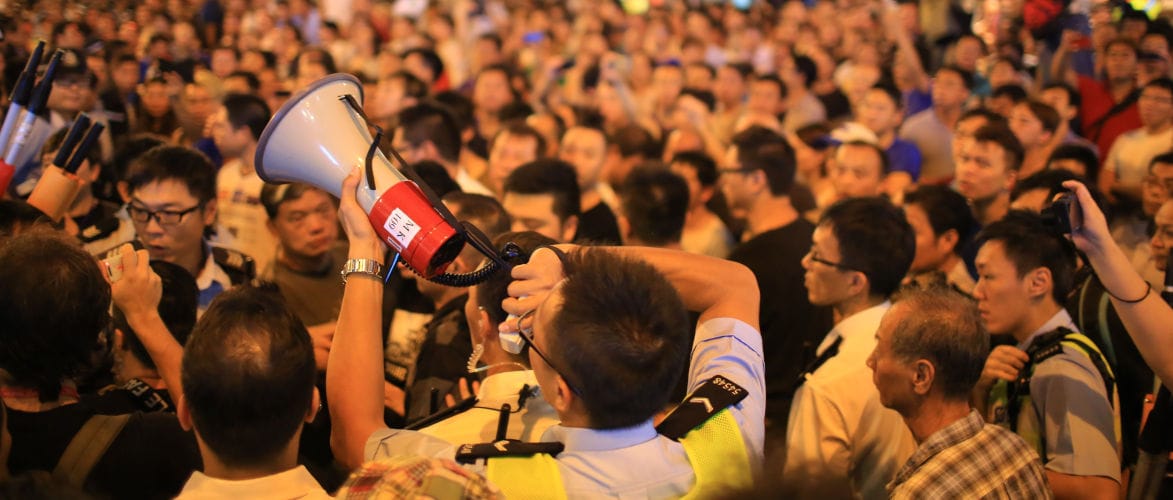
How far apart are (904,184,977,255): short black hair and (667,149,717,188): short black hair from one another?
1440mm

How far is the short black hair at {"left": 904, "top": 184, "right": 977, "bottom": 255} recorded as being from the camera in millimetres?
Answer: 4695

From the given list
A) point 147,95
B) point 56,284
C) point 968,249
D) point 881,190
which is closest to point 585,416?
point 56,284

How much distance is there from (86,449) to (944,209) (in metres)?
3.57

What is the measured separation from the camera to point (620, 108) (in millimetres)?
9633

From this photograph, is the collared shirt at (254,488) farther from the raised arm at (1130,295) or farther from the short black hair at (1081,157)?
the short black hair at (1081,157)

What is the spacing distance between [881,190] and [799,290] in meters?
2.24

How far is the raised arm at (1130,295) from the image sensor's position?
2682mm

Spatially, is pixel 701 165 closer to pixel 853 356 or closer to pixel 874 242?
pixel 874 242

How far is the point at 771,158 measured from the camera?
5.24 m

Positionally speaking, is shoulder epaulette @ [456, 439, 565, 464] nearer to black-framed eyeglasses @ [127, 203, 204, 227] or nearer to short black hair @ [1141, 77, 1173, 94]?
black-framed eyeglasses @ [127, 203, 204, 227]

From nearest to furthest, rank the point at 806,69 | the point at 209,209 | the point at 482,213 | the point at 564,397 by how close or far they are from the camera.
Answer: the point at 564,397
the point at 482,213
the point at 209,209
the point at 806,69

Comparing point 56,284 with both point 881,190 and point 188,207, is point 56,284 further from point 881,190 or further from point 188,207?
point 881,190

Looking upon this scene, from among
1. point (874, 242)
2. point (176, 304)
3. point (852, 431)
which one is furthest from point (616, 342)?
point (874, 242)

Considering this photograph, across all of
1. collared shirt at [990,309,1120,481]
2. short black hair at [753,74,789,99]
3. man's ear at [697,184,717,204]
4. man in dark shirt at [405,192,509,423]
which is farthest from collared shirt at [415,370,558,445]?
short black hair at [753,74,789,99]
